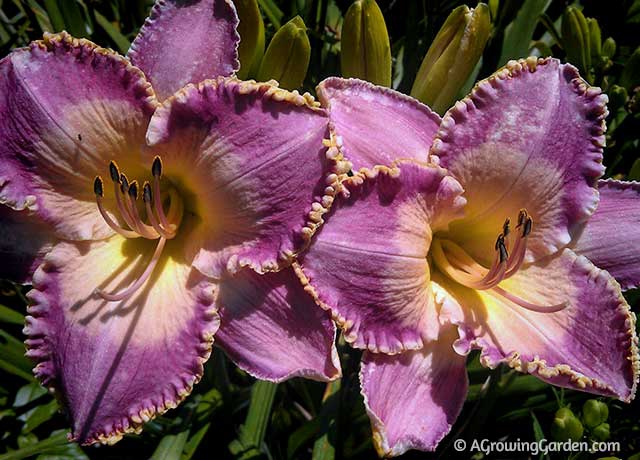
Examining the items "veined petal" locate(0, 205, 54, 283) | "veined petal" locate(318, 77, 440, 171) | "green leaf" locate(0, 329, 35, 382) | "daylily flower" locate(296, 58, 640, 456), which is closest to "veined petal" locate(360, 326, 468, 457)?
"daylily flower" locate(296, 58, 640, 456)

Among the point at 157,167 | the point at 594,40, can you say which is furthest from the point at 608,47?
the point at 157,167

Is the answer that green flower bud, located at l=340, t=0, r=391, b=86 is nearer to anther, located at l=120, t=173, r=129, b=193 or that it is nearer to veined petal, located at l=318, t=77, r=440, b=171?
veined petal, located at l=318, t=77, r=440, b=171

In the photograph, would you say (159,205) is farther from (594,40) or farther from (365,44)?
(594,40)

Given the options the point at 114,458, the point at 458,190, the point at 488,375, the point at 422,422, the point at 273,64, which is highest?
the point at 273,64

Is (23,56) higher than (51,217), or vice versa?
(23,56)

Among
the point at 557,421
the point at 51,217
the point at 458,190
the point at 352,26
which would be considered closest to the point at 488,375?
the point at 557,421

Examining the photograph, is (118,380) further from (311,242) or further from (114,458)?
(114,458)
